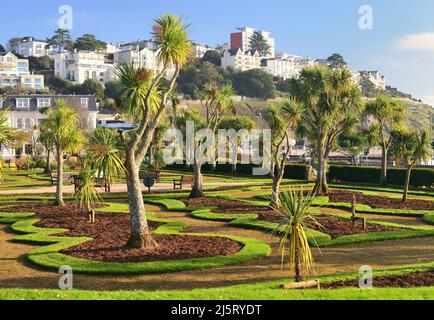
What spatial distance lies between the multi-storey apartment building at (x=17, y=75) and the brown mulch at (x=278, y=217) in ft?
388

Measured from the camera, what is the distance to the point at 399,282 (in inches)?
484

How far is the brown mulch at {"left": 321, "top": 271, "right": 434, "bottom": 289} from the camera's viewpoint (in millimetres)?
11945

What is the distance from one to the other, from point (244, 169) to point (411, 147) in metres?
25.5

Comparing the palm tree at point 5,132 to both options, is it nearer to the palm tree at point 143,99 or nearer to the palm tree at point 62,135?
the palm tree at point 143,99

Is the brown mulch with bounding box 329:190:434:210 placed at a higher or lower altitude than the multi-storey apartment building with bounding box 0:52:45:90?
lower

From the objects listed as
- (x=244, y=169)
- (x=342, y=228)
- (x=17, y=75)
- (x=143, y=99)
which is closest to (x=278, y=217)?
(x=342, y=228)

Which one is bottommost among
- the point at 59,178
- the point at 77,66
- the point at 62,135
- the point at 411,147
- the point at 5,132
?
the point at 59,178

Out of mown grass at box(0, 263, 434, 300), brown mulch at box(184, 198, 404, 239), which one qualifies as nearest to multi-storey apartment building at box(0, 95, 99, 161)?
brown mulch at box(184, 198, 404, 239)

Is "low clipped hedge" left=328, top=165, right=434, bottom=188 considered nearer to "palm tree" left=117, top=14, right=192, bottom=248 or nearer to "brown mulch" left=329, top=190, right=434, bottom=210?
"brown mulch" left=329, top=190, right=434, bottom=210

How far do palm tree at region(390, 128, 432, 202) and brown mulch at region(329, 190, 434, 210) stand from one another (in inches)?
34.4

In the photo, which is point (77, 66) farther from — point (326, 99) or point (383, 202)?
point (383, 202)
